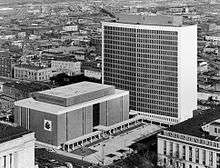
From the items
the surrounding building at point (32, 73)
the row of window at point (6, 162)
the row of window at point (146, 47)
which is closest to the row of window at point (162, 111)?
the row of window at point (146, 47)

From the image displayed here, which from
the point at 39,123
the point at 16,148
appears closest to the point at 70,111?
the point at 39,123

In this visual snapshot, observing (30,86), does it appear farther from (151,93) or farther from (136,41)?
(151,93)

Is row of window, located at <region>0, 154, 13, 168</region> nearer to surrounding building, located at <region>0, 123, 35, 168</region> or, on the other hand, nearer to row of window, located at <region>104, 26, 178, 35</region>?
surrounding building, located at <region>0, 123, 35, 168</region>

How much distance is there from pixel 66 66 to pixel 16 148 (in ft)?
102

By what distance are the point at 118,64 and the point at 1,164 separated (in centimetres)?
1647

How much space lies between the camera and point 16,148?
2373 centimetres

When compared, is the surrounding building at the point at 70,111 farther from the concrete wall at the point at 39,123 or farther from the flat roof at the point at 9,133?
the flat roof at the point at 9,133

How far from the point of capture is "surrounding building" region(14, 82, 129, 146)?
104 ft

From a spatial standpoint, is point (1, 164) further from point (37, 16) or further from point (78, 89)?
point (37, 16)

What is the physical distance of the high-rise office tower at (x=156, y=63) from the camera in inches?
1373

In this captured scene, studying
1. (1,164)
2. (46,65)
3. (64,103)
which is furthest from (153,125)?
(46,65)

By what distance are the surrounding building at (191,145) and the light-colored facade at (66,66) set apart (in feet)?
84.3

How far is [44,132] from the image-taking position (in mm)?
32125

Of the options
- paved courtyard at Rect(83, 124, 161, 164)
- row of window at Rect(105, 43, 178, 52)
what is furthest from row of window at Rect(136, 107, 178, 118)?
row of window at Rect(105, 43, 178, 52)
